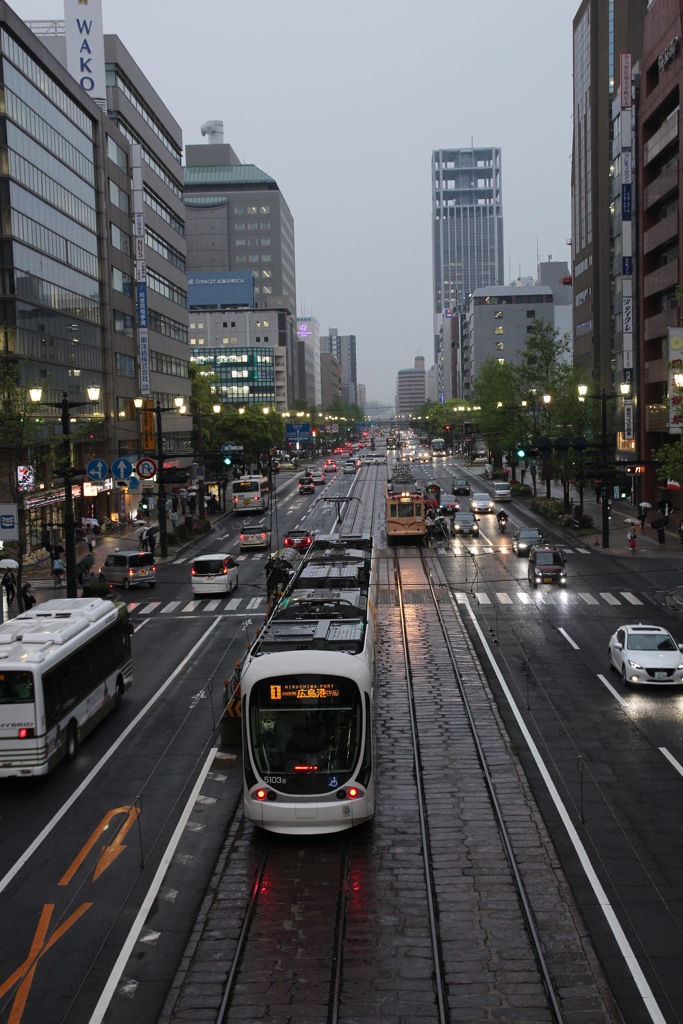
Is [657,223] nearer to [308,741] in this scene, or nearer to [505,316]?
[308,741]

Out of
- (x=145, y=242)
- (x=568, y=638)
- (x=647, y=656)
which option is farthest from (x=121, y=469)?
(x=145, y=242)

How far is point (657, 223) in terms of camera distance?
67125 millimetres

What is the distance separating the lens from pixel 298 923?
12953mm

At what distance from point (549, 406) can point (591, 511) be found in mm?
9585

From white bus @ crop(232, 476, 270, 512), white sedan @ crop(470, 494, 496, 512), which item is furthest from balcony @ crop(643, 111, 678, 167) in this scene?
white bus @ crop(232, 476, 270, 512)

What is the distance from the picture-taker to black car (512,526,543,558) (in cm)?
5256

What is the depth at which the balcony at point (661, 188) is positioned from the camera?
6206 cm

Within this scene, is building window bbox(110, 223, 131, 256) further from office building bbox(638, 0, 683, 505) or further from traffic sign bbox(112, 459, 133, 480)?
office building bbox(638, 0, 683, 505)

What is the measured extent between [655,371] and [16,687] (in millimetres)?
59165

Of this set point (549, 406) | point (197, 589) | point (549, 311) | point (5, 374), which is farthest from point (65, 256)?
point (549, 311)

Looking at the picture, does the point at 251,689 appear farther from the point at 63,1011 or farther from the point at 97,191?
the point at 97,191

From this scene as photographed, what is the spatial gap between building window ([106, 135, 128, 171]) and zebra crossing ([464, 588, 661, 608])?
51098mm

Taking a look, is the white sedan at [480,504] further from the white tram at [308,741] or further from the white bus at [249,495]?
the white tram at [308,741]

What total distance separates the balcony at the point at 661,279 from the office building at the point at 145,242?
128 ft
